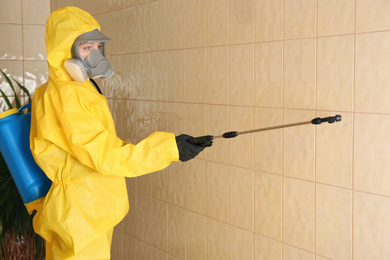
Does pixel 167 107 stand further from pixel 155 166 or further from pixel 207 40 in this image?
pixel 155 166

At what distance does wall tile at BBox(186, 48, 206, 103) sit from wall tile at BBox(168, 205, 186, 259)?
0.67 meters

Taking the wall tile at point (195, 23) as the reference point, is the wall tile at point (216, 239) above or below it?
below

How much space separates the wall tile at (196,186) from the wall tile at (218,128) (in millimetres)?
110

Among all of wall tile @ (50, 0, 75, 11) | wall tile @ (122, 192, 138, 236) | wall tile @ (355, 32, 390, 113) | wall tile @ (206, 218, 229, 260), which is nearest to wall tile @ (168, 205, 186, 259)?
wall tile @ (206, 218, 229, 260)

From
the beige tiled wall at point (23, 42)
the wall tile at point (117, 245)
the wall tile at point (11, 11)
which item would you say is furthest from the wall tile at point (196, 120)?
the wall tile at point (11, 11)

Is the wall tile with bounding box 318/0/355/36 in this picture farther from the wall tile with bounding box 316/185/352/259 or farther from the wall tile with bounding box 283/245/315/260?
the wall tile with bounding box 283/245/315/260

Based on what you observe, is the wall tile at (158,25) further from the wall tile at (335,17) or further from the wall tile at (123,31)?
the wall tile at (335,17)

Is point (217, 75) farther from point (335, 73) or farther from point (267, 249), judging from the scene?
point (267, 249)

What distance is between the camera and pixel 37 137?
2.32 m

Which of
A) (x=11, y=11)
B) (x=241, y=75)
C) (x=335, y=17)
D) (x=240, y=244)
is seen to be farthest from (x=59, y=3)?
(x=335, y=17)

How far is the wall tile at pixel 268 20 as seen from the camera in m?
2.28

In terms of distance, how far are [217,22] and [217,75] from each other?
0.87 feet

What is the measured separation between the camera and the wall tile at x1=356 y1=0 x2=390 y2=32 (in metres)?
1.88

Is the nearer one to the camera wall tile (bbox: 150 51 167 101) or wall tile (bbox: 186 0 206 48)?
wall tile (bbox: 186 0 206 48)
